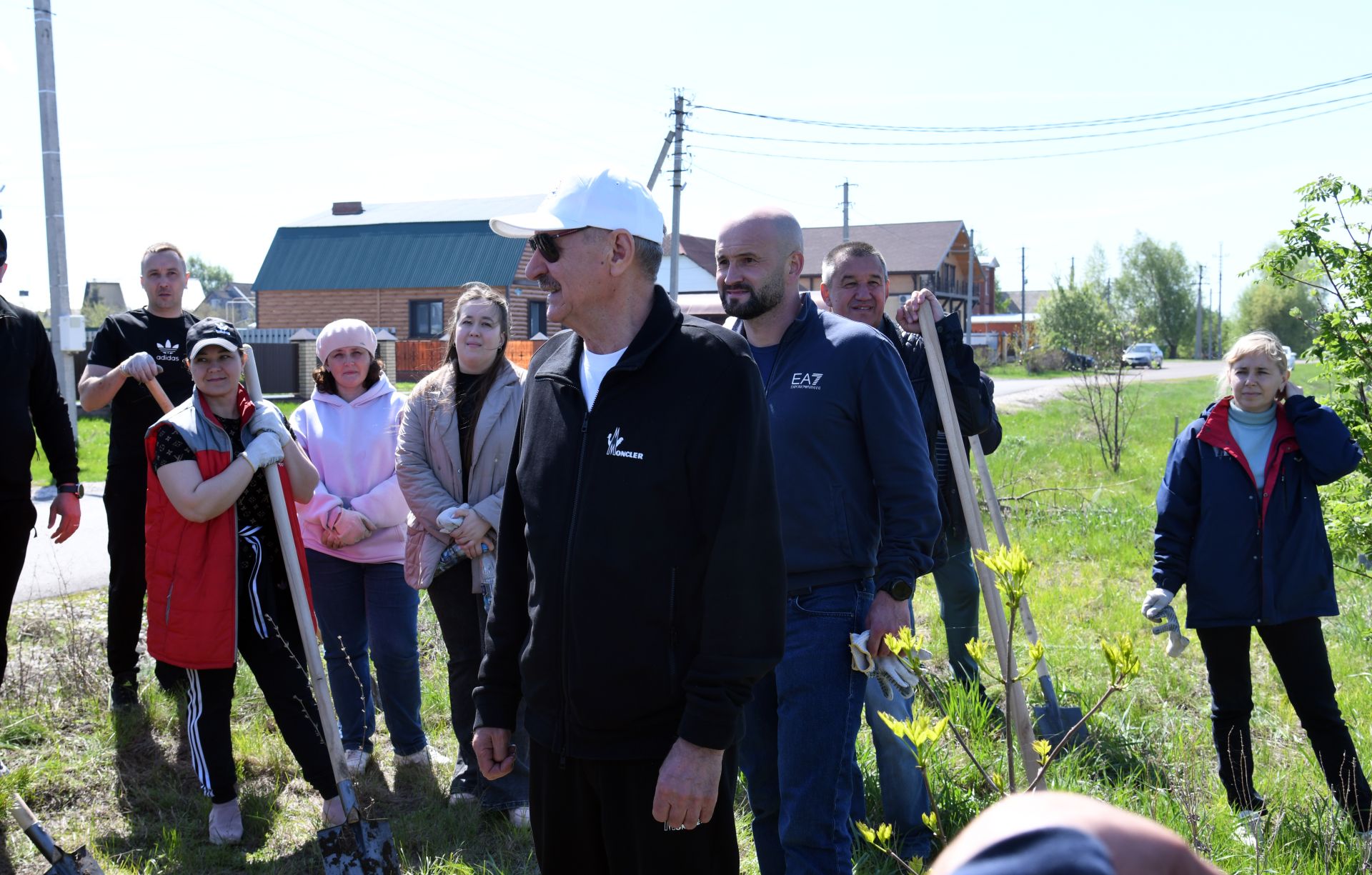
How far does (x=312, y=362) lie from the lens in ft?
91.7

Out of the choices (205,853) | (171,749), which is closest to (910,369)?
(205,853)

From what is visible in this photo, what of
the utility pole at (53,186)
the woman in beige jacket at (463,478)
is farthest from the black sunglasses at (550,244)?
the utility pole at (53,186)

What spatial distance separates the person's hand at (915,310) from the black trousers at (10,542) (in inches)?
145

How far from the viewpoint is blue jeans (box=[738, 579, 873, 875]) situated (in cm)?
300

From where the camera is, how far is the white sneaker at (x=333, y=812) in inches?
160

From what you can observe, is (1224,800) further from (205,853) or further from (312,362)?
(312,362)

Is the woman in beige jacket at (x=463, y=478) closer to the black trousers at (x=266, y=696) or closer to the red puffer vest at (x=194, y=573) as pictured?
the black trousers at (x=266, y=696)

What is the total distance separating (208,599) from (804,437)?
2.31 m

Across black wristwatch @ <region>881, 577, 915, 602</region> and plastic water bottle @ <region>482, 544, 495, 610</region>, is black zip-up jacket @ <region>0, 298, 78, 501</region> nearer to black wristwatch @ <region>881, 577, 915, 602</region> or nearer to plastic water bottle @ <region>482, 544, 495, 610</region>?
plastic water bottle @ <region>482, 544, 495, 610</region>

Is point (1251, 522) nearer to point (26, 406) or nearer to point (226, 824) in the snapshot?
point (226, 824)

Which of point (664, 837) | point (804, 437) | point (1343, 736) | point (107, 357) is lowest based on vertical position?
point (1343, 736)

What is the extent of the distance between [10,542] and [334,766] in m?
1.80

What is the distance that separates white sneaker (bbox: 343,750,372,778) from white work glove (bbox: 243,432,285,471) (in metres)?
1.43

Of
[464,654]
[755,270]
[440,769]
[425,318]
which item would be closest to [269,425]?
[464,654]
